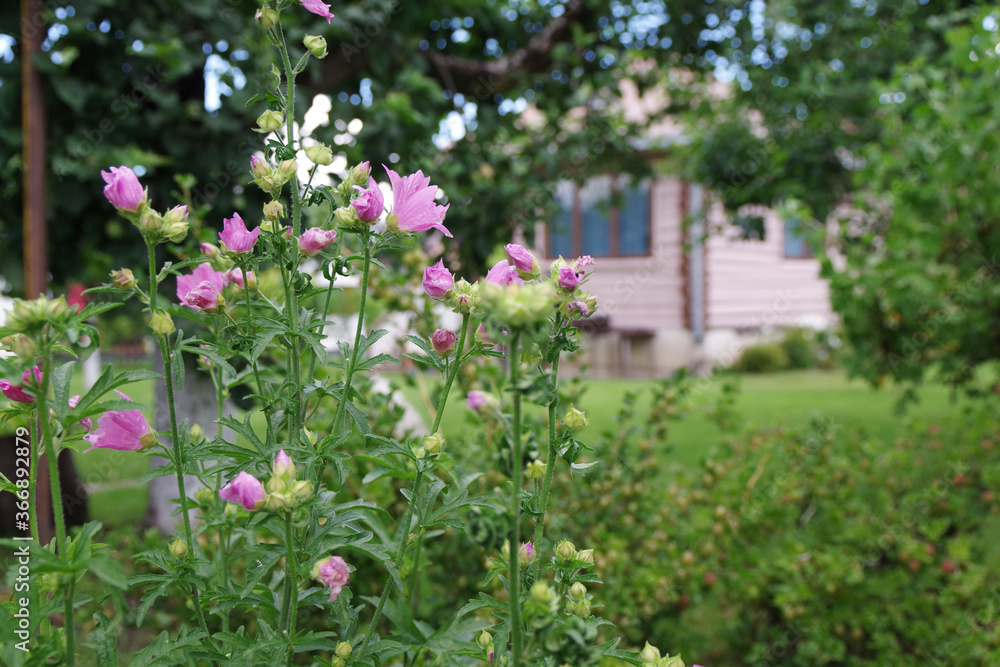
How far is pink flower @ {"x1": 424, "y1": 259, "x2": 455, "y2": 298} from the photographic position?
93 centimetres

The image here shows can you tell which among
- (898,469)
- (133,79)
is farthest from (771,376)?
(133,79)

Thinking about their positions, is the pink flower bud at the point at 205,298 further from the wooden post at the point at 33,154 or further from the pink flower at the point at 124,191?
the wooden post at the point at 33,154

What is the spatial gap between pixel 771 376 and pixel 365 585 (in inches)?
417

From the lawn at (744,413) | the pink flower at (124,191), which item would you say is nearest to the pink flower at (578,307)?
the pink flower at (124,191)

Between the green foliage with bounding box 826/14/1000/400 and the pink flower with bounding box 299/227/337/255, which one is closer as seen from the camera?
the pink flower with bounding box 299/227/337/255

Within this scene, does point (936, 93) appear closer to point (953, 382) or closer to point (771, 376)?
point (953, 382)

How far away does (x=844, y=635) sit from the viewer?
2.34 meters

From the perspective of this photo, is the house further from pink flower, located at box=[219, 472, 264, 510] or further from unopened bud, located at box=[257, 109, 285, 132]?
pink flower, located at box=[219, 472, 264, 510]

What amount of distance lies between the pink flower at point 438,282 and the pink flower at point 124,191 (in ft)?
1.15

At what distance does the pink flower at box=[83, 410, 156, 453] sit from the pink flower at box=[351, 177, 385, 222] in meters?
0.40

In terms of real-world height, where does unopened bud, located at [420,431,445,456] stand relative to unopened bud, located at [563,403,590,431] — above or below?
below

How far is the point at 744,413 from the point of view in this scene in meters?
7.63

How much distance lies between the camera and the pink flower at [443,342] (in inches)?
37.5

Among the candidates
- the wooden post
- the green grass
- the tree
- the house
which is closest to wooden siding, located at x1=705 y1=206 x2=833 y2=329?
the house
